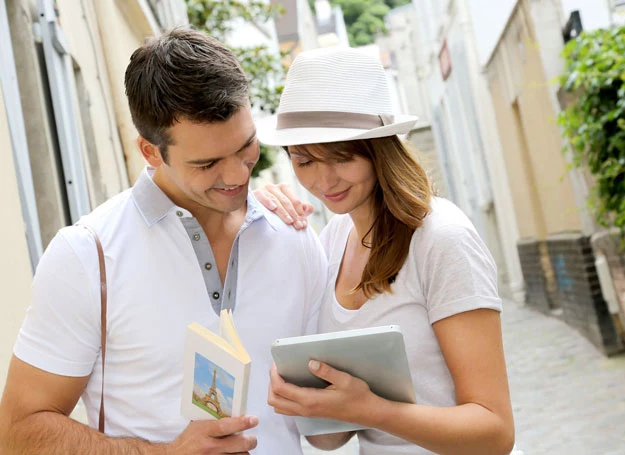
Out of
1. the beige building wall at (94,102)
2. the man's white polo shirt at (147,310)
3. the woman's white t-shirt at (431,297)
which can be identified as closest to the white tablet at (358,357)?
the woman's white t-shirt at (431,297)

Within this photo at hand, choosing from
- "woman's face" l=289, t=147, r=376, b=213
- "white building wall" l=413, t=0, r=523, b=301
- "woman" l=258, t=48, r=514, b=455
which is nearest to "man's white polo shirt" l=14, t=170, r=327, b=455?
"woman" l=258, t=48, r=514, b=455

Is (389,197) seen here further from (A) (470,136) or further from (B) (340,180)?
(A) (470,136)

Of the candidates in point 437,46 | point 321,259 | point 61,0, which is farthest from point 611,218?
point 437,46

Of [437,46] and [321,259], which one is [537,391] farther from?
[437,46]

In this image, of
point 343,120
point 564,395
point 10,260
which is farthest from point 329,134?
point 564,395

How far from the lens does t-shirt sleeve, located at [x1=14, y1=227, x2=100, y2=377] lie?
2.55m

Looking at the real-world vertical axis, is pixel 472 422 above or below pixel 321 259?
below

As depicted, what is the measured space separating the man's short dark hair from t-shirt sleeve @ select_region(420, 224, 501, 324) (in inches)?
28.7

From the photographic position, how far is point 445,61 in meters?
20.5

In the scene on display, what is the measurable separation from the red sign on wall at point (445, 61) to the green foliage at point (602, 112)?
11042 mm

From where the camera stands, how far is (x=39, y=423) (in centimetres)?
248

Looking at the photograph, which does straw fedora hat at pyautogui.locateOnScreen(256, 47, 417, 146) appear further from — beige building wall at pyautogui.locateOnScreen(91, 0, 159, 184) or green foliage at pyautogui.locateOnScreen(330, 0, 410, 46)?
green foliage at pyautogui.locateOnScreen(330, 0, 410, 46)

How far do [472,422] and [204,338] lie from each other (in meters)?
0.72

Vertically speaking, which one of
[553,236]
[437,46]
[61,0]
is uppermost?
[437,46]
